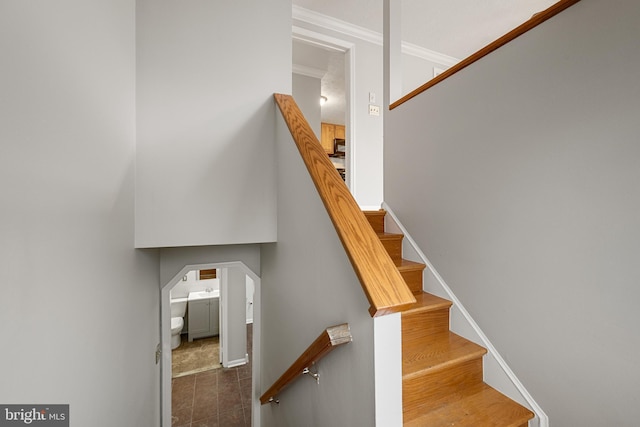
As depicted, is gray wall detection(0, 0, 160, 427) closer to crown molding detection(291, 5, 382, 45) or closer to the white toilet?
crown molding detection(291, 5, 382, 45)

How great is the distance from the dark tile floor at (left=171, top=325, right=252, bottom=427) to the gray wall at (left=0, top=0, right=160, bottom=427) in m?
2.33

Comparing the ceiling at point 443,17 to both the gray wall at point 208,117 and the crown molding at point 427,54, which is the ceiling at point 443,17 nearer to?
the crown molding at point 427,54

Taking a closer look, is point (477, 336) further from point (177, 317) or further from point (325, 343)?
point (177, 317)

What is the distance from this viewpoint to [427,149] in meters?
1.89

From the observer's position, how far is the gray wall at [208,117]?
167 centimetres

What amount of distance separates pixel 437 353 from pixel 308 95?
3.58 m

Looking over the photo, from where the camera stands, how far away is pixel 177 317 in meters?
4.94

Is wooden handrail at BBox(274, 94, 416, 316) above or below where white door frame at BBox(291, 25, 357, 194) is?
below

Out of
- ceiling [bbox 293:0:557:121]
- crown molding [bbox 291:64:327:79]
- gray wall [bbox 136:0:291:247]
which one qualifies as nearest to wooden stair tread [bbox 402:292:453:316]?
gray wall [bbox 136:0:291:247]

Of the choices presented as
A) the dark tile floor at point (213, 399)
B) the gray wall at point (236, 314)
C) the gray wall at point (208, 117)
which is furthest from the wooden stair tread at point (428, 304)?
the gray wall at point (236, 314)

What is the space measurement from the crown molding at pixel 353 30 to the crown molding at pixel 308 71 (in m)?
0.94

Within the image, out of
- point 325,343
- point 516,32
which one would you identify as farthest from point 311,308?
point 516,32

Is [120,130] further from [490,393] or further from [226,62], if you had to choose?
[490,393]

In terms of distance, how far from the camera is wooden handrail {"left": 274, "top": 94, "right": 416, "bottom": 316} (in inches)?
33.4
